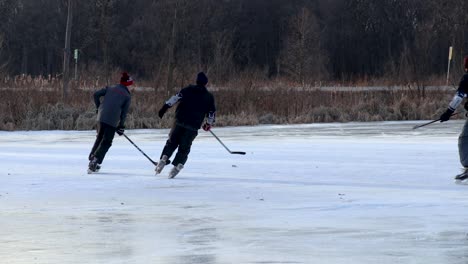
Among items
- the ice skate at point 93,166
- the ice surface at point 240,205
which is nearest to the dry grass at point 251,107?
the ice surface at point 240,205

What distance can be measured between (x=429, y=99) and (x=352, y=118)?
361 centimetres

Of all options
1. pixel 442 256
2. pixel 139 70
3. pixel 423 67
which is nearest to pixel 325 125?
pixel 423 67

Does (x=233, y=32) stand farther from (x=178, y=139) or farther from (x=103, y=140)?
(x=178, y=139)

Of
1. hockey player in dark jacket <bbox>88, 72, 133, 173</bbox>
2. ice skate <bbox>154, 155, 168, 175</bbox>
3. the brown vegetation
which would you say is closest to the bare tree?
the brown vegetation

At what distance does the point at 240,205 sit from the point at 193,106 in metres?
3.91

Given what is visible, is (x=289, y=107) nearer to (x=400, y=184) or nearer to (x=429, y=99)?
(x=429, y=99)

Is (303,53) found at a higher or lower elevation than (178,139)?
lower

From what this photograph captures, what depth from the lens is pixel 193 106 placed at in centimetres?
1652

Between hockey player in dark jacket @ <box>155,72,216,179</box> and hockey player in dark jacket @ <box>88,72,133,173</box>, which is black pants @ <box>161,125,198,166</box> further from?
hockey player in dark jacket @ <box>88,72,133,173</box>

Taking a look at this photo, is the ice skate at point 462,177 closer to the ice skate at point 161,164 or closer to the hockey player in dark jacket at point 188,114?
the hockey player in dark jacket at point 188,114

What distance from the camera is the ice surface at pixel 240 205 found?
9375mm

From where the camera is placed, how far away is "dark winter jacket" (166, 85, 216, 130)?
54.1 feet

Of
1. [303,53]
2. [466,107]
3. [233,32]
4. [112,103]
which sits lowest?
[303,53]

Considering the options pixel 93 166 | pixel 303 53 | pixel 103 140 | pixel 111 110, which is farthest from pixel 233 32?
pixel 93 166
